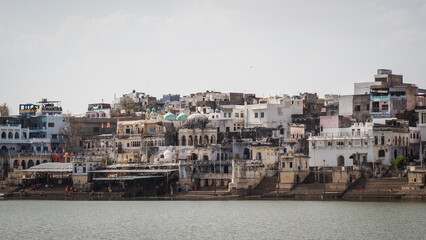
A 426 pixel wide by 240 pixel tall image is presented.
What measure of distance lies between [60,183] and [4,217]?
69.1 feet

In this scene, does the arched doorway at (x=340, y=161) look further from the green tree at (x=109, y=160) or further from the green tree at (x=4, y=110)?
the green tree at (x=4, y=110)

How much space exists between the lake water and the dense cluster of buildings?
6.31m

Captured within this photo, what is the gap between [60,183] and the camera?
261 feet

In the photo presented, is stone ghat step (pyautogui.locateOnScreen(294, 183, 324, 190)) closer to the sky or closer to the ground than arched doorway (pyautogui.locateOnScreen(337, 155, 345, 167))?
closer to the ground

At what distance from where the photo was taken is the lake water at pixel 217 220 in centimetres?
4694

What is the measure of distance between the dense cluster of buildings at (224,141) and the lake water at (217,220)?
631 cm

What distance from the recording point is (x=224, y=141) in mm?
80062

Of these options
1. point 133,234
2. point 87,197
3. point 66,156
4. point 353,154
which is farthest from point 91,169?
point 133,234

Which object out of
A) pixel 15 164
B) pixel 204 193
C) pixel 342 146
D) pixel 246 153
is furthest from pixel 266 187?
pixel 15 164

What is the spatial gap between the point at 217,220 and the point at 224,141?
26671mm

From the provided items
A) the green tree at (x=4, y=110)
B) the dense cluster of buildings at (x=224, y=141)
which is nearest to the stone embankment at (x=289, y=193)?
the dense cluster of buildings at (x=224, y=141)

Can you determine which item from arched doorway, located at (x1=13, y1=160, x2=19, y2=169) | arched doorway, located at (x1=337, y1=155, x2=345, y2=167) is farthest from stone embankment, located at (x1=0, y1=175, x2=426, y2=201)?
arched doorway, located at (x1=13, y1=160, x2=19, y2=169)

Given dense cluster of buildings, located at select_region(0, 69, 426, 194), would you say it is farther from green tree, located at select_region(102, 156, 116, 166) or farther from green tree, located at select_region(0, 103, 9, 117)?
green tree, located at select_region(0, 103, 9, 117)

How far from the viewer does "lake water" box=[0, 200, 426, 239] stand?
46.9m
